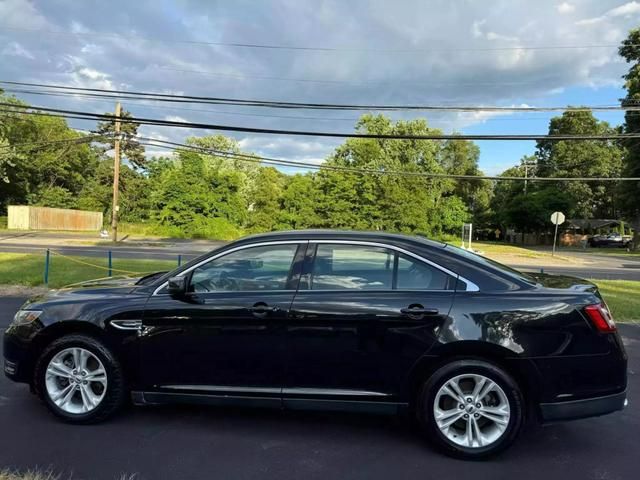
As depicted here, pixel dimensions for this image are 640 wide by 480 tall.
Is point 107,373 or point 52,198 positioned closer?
point 107,373

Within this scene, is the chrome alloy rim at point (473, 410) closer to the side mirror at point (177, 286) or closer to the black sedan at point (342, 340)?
the black sedan at point (342, 340)

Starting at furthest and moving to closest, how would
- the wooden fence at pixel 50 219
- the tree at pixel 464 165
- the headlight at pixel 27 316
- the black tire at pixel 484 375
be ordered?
the tree at pixel 464 165
the wooden fence at pixel 50 219
the headlight at pixel 27 316
the black tire at pixel 484 375

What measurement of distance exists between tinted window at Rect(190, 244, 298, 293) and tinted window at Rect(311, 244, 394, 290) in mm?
242

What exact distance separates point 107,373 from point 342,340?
1.90 meters

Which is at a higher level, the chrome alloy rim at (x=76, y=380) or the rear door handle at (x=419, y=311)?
the rear door handle at (x=419, y=311)

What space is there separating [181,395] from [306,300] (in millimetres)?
1261

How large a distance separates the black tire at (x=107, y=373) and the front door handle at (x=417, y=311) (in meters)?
2.30

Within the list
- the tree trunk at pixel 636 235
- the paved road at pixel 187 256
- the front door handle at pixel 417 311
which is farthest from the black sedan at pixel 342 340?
the tree trunk at pixel 636 235

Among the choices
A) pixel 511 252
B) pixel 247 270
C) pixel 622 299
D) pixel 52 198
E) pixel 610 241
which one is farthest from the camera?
pixel 52 198

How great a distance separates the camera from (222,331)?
3.86 m

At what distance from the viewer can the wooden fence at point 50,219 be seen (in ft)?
146

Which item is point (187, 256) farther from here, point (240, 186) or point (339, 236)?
point (240, 186)

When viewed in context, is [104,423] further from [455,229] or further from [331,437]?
[455,229]

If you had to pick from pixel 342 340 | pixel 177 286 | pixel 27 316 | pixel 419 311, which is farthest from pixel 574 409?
pixel 27 316
